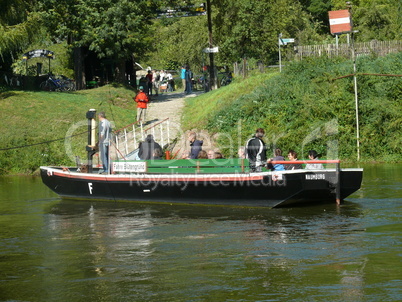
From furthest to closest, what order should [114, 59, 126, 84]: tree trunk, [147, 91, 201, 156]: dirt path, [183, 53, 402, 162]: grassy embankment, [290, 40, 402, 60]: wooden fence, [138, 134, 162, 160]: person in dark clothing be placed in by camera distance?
[114, 59, 126, 84]: tree trunk < [290, 40, 402, 60]: wooden fence < [147, 91, 201, 156]: dirt path < [183, 53, 402, 162]: grassy embankment < [138, 134, 162, 160]: person in dark clothing

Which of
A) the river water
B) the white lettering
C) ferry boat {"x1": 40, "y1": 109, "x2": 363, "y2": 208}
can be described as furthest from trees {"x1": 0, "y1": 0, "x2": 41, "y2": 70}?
the white lettering

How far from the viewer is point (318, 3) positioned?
76.4 metres

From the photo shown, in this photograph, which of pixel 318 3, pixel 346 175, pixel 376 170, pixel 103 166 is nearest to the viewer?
pixel 346 175

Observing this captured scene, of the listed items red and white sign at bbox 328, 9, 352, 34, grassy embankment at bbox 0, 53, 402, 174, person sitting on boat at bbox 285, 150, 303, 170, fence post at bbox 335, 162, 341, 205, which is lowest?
fence post at bbox 335, 162, 341, 205

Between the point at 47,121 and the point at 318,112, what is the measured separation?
38.9ft

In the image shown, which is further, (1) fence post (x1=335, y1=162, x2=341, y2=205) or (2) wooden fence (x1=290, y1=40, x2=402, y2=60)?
(2) wooden fence (x1=290, y1=40, x2=402, y2=60)

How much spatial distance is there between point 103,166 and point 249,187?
5064 millimetres

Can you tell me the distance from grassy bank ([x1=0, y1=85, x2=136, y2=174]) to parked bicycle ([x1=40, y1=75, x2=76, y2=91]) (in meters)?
3.62

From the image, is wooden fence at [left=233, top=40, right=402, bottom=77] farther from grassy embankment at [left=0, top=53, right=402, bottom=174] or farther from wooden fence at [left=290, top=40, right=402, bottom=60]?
grassy embankment at [left=0, top=53, right=402, bottom=174]

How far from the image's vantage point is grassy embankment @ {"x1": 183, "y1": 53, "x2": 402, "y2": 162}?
29406 mm

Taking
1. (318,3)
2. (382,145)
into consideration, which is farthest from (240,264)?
(318,3)

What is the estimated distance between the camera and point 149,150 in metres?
20.8

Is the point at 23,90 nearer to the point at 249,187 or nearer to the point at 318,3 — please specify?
the point at 249,187

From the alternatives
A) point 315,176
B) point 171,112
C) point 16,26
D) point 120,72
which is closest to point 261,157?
point 315,176
